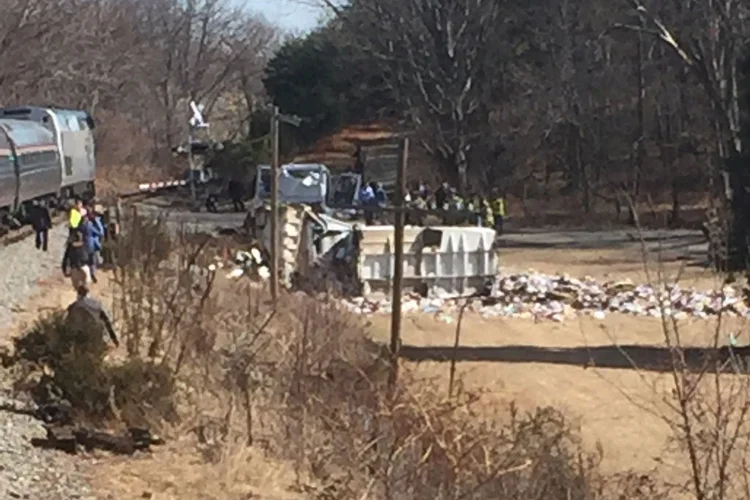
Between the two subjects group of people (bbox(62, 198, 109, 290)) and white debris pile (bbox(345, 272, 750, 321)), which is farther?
white debris pile (bbox(345, 272, 750, 321))

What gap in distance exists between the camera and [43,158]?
41.9 metres

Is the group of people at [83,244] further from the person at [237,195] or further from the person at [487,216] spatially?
the person at [237,195]

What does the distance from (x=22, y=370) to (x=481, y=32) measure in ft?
150

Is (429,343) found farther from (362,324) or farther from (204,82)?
(204,82)

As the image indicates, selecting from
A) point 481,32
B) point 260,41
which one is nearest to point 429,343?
point 481,32

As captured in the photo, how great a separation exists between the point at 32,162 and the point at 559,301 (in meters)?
14.0

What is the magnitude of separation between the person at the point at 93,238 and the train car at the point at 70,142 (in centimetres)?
1835

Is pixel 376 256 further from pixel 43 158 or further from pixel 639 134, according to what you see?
pixel 639 134

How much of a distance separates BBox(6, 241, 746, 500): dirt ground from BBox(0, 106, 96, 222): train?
30.6 feet

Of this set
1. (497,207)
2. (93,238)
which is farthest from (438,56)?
(93,238)

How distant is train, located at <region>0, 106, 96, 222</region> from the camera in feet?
120

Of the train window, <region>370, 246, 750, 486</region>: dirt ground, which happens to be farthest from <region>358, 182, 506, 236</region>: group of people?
the train window

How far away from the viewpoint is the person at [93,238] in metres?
26.5

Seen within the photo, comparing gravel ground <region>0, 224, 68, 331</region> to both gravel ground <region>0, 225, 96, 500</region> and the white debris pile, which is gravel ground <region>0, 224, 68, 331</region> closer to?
gravel ground <region>0, 225, 96, 500</region>
